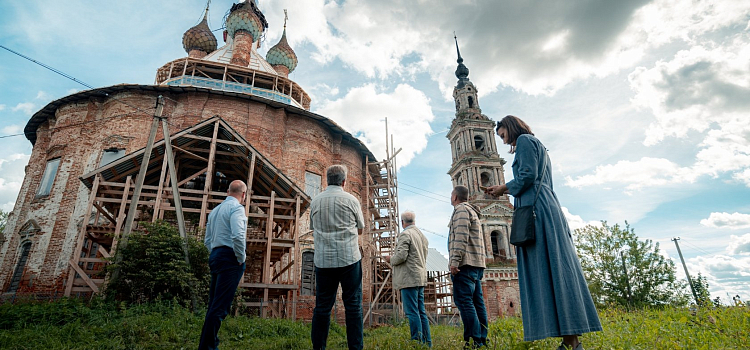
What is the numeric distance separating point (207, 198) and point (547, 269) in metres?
10.7

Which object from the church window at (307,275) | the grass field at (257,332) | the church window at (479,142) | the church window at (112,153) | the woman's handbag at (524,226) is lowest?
the grass field at (257,332)

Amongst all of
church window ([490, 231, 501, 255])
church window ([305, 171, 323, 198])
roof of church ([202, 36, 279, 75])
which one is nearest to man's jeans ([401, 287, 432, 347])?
church window ([305, 171, 323, 198])

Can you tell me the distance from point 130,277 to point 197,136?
4735 mm

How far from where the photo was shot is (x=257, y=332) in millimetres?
6410

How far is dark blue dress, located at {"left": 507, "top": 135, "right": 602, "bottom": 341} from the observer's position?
9.02 ft

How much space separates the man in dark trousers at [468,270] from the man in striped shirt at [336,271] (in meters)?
1.13

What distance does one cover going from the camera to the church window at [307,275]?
16.7 meters

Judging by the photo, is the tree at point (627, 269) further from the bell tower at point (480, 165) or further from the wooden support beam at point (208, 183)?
the wooden support beam at point (208, 183)

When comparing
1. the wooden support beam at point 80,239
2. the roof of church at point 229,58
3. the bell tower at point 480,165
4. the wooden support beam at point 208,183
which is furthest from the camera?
the bell tower at point 480,165

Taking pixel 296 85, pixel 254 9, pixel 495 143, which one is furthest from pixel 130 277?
pixel 495 143

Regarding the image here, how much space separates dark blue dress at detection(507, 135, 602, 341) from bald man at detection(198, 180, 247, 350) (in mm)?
2785

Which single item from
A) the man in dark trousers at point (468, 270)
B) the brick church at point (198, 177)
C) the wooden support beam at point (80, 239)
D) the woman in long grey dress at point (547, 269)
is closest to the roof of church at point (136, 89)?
the brick church at point (198, 177)

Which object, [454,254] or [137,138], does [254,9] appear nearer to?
[137,138]

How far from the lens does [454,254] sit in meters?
4.31
